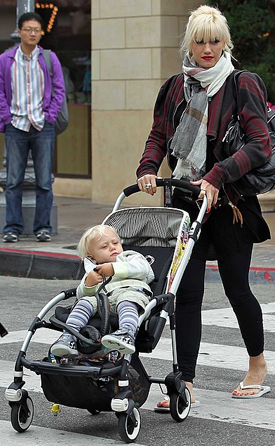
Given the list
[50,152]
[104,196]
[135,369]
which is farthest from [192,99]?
[104,196]

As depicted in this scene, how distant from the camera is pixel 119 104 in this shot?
16.3m

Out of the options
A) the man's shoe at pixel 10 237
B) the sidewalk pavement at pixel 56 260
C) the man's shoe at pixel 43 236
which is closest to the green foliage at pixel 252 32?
the sidewalk pavement at pixel 56 260

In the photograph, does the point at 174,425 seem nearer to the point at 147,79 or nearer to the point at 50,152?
the point at 50,152

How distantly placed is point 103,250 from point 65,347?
597 mm

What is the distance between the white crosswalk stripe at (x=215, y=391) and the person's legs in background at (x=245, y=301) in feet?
0.60

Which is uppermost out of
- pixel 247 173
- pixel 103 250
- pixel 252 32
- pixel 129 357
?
pixel 252 32

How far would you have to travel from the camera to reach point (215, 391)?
6.57 m

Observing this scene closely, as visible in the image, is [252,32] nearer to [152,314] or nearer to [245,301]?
[245,301]

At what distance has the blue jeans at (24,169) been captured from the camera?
12.4 meters

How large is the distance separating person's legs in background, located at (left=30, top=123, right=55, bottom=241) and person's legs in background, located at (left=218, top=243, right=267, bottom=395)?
20.7 feet

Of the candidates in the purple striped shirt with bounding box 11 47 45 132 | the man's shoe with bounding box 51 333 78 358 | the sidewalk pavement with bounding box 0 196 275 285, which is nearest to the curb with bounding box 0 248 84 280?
the sidewalk pavement with bounding box 0 196 275 285

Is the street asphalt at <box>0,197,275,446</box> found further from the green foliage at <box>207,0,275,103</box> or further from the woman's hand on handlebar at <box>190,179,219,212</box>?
the green foliage at <box>207,0,275,103</box>

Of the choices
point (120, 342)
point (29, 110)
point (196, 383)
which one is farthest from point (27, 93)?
point (120, 342)

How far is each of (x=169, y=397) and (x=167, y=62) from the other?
33.9 feet
